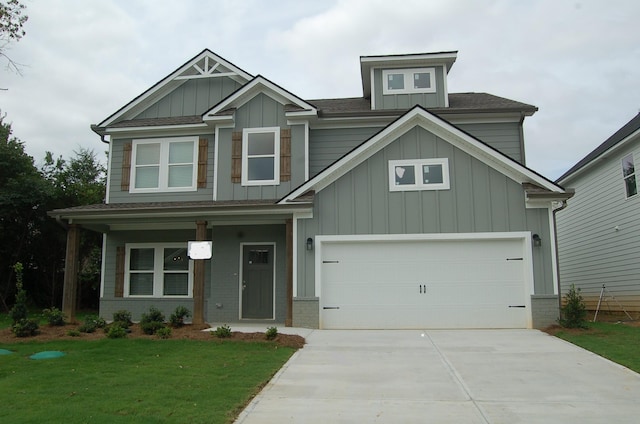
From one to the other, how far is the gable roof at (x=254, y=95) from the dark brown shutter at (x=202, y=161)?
0.92m

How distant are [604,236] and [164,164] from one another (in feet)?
45.2

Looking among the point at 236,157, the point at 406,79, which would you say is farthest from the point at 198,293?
the point at 406,79

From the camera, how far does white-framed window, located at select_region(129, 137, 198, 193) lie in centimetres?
1562

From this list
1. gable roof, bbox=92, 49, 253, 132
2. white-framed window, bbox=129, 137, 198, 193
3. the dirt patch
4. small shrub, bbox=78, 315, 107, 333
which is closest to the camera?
the dirt patch

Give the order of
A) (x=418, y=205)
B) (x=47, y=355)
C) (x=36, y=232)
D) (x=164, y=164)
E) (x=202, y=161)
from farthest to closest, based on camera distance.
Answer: (x=36, y=232)
(x=164, y=164)
(x=202, y=161)
(x=418, y=205)
(x=47, y=355)

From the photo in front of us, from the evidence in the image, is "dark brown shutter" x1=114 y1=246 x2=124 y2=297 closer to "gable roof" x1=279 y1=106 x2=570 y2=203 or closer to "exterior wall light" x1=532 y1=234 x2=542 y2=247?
"gable roof" x1=279 y1=106 x2=570 y2=203

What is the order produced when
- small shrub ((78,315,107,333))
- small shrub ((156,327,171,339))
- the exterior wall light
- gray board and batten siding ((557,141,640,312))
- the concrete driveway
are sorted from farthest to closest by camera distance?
gray board and batten siding ((557,141,640,312)) → the exterior wall light → small shrub ((78,315,107,333)) → small shrub ((156,327,171,339)) → the concrete driveway

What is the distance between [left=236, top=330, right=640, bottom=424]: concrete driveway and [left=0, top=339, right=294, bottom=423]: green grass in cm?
42

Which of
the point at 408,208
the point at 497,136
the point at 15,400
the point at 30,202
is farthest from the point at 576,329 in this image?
the point at 30,202

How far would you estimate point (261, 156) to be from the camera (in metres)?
15.0

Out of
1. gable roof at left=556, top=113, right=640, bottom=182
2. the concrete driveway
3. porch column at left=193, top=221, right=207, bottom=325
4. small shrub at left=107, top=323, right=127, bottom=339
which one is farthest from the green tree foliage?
gable roof at left=556, top=113, right=640, bottom=182

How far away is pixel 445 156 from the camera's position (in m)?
12.9

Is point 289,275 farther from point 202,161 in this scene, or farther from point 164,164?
point 164,164

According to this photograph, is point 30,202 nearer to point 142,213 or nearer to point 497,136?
point 142,213
